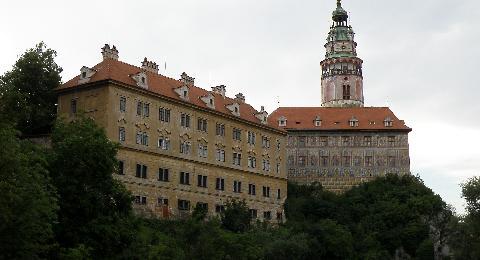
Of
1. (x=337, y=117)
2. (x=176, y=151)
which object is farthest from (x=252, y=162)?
(x=337, y=117)

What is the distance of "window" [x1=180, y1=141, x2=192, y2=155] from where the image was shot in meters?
60.6

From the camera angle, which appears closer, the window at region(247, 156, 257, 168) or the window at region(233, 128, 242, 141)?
A: the window at region(233, 128, 242, 141)

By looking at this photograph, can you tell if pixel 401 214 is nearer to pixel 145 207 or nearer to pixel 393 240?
pixel 393 240

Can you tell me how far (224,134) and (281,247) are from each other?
1363 cm

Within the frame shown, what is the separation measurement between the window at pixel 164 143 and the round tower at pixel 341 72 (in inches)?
1898

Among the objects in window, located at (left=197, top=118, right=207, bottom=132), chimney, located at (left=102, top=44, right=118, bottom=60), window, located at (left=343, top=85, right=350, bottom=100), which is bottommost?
window, located at (left=197, top=118, right=207, bottom=132)

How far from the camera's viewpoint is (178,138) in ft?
198

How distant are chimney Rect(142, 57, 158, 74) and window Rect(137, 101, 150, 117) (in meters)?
6.10

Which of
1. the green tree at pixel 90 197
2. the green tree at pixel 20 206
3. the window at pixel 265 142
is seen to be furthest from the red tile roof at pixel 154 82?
the green tree at pixel 20 206

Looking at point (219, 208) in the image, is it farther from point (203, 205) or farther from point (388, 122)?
point (388, 122)

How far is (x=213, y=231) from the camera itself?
4466 cm

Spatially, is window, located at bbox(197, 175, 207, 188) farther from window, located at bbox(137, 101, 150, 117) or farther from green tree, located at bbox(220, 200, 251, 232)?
window, located at bbox(137, 101, 150, 117)

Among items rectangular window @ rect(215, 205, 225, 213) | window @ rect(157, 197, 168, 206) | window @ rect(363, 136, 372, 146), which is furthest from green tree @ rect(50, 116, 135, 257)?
window @ rect(363, 136, 372, 146)

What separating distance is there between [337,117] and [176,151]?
34601 mm
